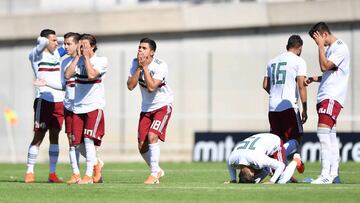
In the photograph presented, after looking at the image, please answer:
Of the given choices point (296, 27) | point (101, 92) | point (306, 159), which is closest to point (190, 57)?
point (296, 27)

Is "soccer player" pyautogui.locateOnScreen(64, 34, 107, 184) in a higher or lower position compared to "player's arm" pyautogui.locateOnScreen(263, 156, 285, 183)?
higher

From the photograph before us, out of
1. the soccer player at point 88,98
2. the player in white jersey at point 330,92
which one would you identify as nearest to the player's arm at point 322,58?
the player in white jersey at point 330,92

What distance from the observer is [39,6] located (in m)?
36.9

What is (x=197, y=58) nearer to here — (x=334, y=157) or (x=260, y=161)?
(x=334, y=157)

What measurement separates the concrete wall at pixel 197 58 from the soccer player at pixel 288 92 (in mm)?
13714

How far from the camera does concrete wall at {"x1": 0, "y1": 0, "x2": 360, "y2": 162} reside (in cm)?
3192

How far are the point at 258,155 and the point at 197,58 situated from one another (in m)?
18.5

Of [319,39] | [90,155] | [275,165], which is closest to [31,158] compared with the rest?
[90,155]

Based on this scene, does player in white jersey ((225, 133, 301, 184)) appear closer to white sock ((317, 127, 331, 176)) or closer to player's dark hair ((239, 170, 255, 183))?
player's dark hair ((239, 170, 255, 183))

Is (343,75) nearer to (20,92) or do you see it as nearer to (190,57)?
(190,57)

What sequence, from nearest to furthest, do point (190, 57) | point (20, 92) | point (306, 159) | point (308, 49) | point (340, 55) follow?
1. point (340, 55)
2. point (306, 159)
3. point (308, 49)
4. point (190, 57)
5. point (20, 92)

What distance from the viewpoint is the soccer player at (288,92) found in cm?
1741

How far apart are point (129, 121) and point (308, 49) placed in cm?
616

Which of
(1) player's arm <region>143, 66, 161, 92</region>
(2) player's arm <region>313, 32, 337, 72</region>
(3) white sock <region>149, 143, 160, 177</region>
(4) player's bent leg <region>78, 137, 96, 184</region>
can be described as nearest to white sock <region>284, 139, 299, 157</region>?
(2) player's arm <region>313, 32, 337, 72</region>
